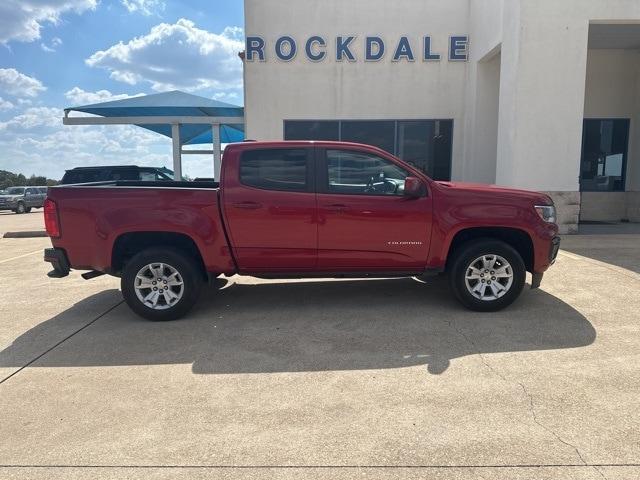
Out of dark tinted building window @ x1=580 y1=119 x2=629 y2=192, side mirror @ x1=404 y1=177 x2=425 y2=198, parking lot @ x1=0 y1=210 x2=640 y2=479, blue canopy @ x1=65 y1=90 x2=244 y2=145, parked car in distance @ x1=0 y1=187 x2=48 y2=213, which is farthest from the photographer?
parked car in distance @ x1=0 y1=187 x2=48 y2=213

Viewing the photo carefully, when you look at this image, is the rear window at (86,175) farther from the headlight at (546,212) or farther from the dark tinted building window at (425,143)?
the headlight at (546,212)

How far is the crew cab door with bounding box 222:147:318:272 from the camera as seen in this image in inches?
200

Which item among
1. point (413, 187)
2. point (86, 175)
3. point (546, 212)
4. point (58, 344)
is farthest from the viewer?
point (86, 175)

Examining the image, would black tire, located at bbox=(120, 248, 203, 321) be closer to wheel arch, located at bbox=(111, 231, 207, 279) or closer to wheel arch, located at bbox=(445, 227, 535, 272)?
wheel arch, located at bbox=(111, 231, 207, 279)

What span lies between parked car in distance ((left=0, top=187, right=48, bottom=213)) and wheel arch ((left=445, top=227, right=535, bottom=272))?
3016cm

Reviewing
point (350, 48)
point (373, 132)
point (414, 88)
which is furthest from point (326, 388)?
point (350, 48)

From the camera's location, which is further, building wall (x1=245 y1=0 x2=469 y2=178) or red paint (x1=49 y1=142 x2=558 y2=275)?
building wall (x1=245 y1=0 x2=469 y2=178)

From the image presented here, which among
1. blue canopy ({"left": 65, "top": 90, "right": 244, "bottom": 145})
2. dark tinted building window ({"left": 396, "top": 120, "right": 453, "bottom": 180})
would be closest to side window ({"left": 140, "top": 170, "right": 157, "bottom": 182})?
blue canopy ({"left": 65, "top": 90, "right": 244, "bottom": 145})

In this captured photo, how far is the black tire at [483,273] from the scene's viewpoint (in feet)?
16.9

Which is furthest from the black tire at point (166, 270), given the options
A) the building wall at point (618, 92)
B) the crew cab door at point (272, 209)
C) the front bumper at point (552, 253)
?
the building wall at point (618, 92)

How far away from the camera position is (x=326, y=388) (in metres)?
3.56

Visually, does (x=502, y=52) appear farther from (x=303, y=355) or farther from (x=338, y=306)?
(x=303, y=355)

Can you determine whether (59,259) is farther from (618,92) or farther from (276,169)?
(618,92)

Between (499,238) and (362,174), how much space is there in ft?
5.69
